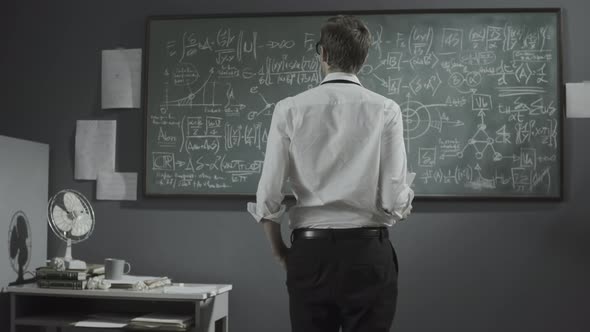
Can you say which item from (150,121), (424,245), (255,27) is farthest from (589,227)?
(150,121)

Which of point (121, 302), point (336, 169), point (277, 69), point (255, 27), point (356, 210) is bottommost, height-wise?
point (121, 302)

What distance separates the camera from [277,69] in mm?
3643

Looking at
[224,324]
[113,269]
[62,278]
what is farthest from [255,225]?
[62,278]

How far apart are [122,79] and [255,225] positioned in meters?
1.15

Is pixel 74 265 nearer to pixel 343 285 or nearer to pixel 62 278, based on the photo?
pixel 62 278

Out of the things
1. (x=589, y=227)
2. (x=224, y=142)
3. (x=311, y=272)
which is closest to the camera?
(x=311, y=272)

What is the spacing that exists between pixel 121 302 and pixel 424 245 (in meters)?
1.74

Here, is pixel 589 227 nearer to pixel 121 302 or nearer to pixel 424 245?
pixel 424 245

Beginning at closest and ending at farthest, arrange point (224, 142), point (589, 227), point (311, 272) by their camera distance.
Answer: point (311, 272)
point (589, 227)
point (224, 142)

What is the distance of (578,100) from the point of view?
3455 millimetres

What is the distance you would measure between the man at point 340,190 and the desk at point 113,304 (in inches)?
51.1

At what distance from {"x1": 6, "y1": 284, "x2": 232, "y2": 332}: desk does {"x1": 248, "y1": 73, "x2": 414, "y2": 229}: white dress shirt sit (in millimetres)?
1332

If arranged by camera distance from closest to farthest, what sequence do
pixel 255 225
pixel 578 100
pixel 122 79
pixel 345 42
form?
pixel 345 42
pixel 578 100
pixel 255 225
pixel 122 79

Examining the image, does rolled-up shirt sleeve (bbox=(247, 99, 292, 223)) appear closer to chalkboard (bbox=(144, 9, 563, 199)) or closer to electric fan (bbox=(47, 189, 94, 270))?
chalkboard (bbox=(144, 9, 563, 199))
